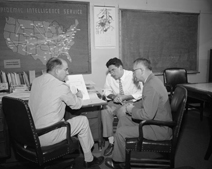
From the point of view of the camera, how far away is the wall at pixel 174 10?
385cm

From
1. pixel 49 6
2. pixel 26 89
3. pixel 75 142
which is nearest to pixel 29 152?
pixel 75 142

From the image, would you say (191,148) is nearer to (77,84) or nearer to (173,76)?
(173,76)

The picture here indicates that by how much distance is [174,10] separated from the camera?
167 inches

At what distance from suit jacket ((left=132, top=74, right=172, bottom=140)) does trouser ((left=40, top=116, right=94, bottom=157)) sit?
54cm

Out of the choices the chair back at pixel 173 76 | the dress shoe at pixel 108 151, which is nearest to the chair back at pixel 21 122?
the dress shoe at pixel 108 151

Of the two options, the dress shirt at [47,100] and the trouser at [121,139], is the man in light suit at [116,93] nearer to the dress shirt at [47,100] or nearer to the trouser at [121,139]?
the trouser at [121,139]

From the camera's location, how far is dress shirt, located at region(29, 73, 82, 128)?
188 cm

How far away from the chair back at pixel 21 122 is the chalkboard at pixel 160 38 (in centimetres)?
264

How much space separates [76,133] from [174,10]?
3407 mm

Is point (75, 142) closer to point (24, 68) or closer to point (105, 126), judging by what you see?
point (105, 126)

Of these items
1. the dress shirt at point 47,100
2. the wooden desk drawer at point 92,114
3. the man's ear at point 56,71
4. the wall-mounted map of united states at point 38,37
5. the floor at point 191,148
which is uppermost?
the wall-mounted map of united states at point 38,37

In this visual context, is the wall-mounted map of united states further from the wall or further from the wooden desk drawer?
the wooden desk drawer

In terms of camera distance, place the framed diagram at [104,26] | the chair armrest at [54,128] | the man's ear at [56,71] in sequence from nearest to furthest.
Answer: the chair armrest at [54,128] → the man's ear at [56,71] → the framed diagram at [104,26]

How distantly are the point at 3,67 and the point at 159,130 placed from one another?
266 centimetres
